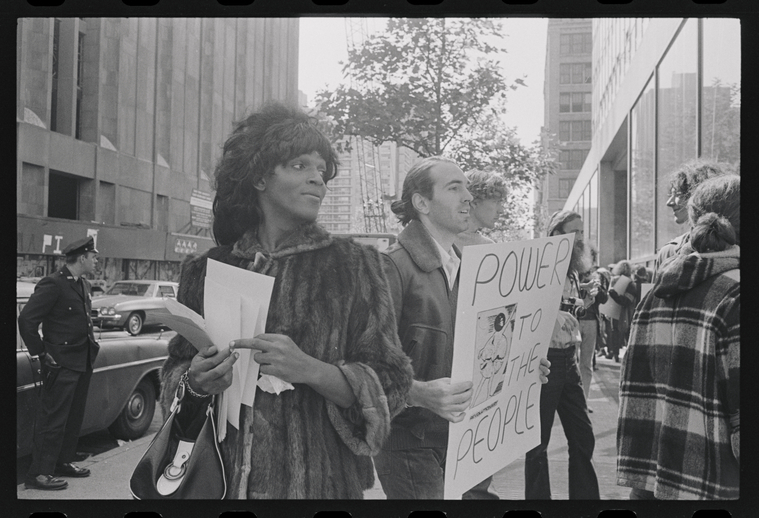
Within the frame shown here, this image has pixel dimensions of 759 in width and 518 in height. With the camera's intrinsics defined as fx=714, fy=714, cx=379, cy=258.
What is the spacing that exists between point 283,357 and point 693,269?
170 centimetres

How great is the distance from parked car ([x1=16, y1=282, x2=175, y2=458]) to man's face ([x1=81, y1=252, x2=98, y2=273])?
0.29m

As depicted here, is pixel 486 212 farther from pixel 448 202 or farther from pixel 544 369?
pixel 544 369

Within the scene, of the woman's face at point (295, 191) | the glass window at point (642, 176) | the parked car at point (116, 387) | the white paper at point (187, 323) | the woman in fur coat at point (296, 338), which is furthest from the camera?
the glass window at point (642, 176)

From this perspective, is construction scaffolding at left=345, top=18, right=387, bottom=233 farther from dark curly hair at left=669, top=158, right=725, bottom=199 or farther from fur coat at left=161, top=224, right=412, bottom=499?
dark curly hair at left=669, top=158, right=725, bottom=199

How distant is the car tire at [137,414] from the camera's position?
318 cm

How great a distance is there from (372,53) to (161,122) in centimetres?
102

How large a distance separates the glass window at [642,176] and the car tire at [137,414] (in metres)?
2.47

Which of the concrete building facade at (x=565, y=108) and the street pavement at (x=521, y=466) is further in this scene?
the concrete building facade at (x=565, y=108)

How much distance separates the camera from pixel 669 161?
12.0 ft

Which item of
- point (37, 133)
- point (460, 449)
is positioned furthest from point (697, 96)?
point (37, 133)

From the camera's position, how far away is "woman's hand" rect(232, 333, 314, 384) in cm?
293

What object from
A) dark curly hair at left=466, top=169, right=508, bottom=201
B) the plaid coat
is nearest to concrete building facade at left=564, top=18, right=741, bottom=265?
dark curly hair at left=466, top=169, right=508, bottom=201

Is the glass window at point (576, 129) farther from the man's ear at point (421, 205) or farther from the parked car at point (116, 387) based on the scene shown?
the parked car at point (116, 387)

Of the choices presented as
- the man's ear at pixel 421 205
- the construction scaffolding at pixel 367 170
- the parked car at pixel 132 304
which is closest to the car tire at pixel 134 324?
the parked car at pixel 132 304
